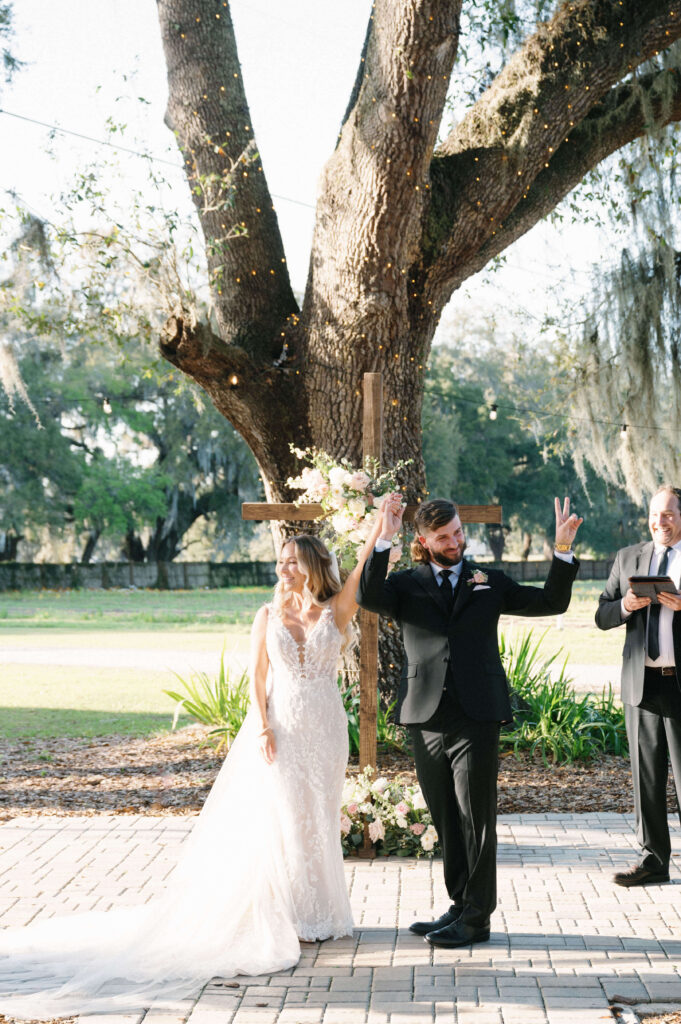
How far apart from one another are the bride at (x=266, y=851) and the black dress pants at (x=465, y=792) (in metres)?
0.45

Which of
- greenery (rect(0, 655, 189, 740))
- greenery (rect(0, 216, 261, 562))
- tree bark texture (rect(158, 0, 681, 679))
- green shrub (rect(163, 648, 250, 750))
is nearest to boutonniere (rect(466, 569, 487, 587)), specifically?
tree bark texture (rect(158, 0, 681, 679))

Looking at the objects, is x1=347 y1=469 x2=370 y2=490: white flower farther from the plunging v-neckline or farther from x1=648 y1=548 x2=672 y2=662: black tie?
x1=648 y1=548 x2=672 y2=662: black tie

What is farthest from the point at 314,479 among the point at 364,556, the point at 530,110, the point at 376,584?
the point at 530,110

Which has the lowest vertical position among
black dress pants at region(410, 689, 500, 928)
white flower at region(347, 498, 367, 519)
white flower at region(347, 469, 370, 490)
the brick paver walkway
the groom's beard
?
the brick paver walkway

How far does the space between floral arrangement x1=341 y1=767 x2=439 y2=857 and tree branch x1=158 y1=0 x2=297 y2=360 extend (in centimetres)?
358

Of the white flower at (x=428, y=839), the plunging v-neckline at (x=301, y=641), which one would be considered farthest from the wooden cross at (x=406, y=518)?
the plunging v-neckline at (x=301, y=641)

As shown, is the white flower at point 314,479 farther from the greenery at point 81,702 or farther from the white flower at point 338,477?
the greenery at point 81,702

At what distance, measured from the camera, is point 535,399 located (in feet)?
47.6

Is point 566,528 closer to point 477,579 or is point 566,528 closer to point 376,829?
point 477,579

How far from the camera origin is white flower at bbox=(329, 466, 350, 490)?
5.76 meters

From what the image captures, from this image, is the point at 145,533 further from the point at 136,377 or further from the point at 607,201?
the point at 607,201

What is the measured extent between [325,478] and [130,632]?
1805 cm

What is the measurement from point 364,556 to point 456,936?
1.62 meters

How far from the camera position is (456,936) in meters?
4.52
